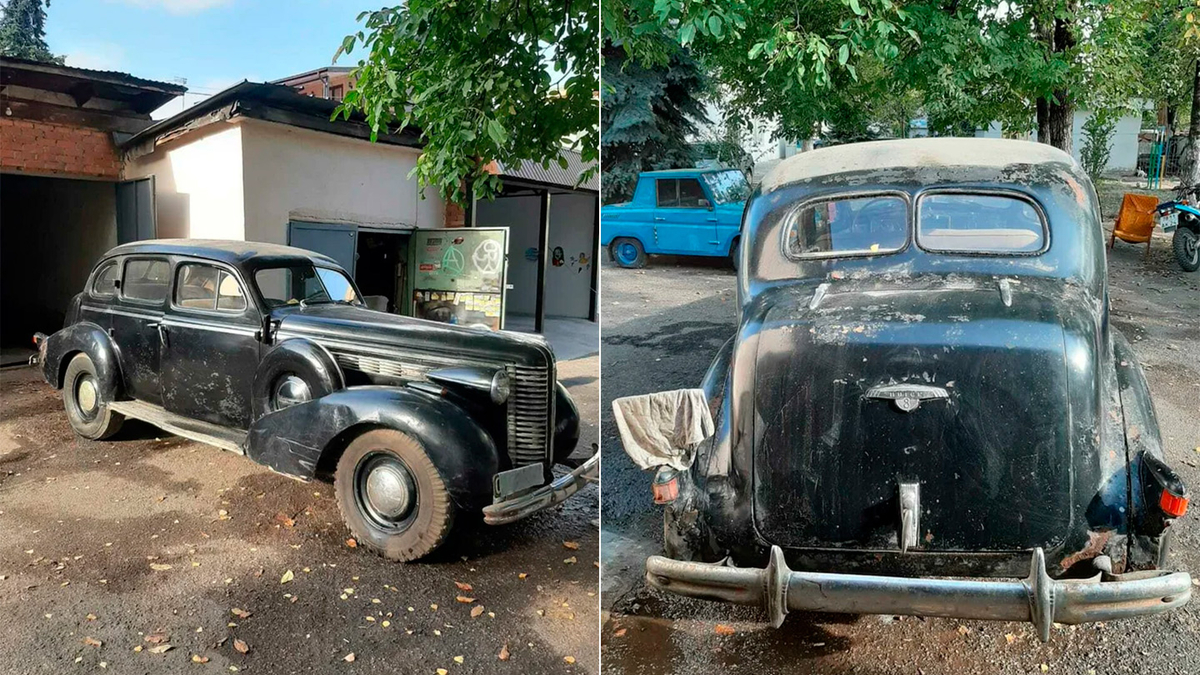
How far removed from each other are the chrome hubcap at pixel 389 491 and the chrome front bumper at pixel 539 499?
43cm

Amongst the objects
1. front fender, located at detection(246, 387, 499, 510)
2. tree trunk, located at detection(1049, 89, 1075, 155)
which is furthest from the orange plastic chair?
front fender, located at detection(246, 387, 499, 510)

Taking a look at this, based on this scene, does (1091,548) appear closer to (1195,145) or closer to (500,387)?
(500,387)

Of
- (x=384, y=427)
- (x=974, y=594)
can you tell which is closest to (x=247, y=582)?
(x=384, y=427)

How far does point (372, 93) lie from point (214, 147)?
290cm

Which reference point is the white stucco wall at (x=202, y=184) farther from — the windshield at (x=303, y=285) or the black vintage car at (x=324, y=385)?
the windshield at (x=303, y=285)

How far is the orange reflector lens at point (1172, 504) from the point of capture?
2.27 metres

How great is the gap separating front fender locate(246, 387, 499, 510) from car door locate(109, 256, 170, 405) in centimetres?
127

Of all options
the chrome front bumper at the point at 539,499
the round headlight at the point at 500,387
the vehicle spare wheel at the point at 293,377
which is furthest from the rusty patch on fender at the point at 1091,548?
the vehicle spare wheel at the point at 293,377

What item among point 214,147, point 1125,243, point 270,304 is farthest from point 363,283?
point 1125,243

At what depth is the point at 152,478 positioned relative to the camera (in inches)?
165

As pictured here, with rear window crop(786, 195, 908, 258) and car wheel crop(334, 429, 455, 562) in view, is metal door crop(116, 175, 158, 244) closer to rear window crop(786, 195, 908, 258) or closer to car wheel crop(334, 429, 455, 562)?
car wheel crop(334, 429, 455, 562)

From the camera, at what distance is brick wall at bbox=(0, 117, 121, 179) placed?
409 centimetres

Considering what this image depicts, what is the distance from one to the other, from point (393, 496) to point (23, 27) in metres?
2.23

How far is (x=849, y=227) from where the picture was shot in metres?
3.14
